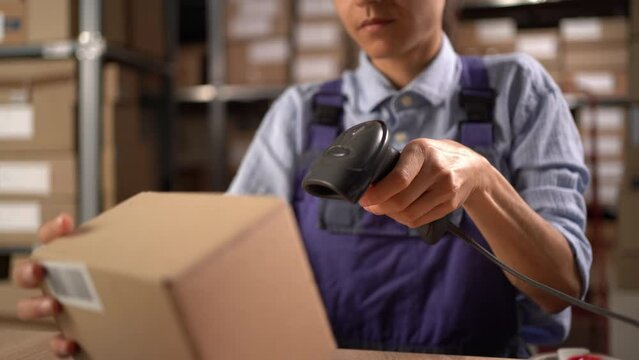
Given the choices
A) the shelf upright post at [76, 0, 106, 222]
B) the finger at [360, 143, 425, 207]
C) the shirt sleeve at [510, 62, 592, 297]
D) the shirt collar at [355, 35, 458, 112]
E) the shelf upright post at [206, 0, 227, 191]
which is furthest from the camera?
the shelf upright post at [206, 0, 227, 191]

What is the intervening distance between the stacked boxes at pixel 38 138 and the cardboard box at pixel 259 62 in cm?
71

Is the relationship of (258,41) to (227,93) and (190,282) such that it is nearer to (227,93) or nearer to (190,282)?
(227,93)

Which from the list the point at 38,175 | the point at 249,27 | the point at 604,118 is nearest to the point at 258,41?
Answer: the point at 249,27

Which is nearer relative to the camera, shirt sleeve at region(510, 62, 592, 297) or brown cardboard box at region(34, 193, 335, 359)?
brown cardboard box at region(34, 193, 335, 359)

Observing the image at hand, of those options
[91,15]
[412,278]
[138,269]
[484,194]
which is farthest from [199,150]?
[138,269]

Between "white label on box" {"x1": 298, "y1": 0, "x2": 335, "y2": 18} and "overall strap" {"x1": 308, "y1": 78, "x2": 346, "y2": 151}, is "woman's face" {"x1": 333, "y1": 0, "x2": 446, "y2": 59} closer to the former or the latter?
"overall strap" {"x1": 308, "y1": 78, "x2": 346, "y2": 151}

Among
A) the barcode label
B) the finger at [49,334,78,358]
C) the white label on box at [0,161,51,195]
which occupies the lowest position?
the white label on box at [0,161,51,195]

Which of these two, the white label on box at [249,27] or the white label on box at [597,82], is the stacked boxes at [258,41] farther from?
the white label on box at [597,82]

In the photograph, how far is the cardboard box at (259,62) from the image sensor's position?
2188 millimetres

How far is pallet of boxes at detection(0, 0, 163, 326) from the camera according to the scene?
1.67m

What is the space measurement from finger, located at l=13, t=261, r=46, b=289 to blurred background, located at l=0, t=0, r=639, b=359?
3.96 feet

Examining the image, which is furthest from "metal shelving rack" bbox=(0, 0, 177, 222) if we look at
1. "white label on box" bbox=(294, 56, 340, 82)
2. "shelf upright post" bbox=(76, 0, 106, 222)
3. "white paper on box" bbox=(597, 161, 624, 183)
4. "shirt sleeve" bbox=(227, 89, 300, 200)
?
"white paper on box" bbox=(597, 161, 624, 183)

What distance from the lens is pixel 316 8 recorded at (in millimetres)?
2156

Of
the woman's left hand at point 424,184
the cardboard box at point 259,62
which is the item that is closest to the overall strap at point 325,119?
the woman's left hand at point 424,184
